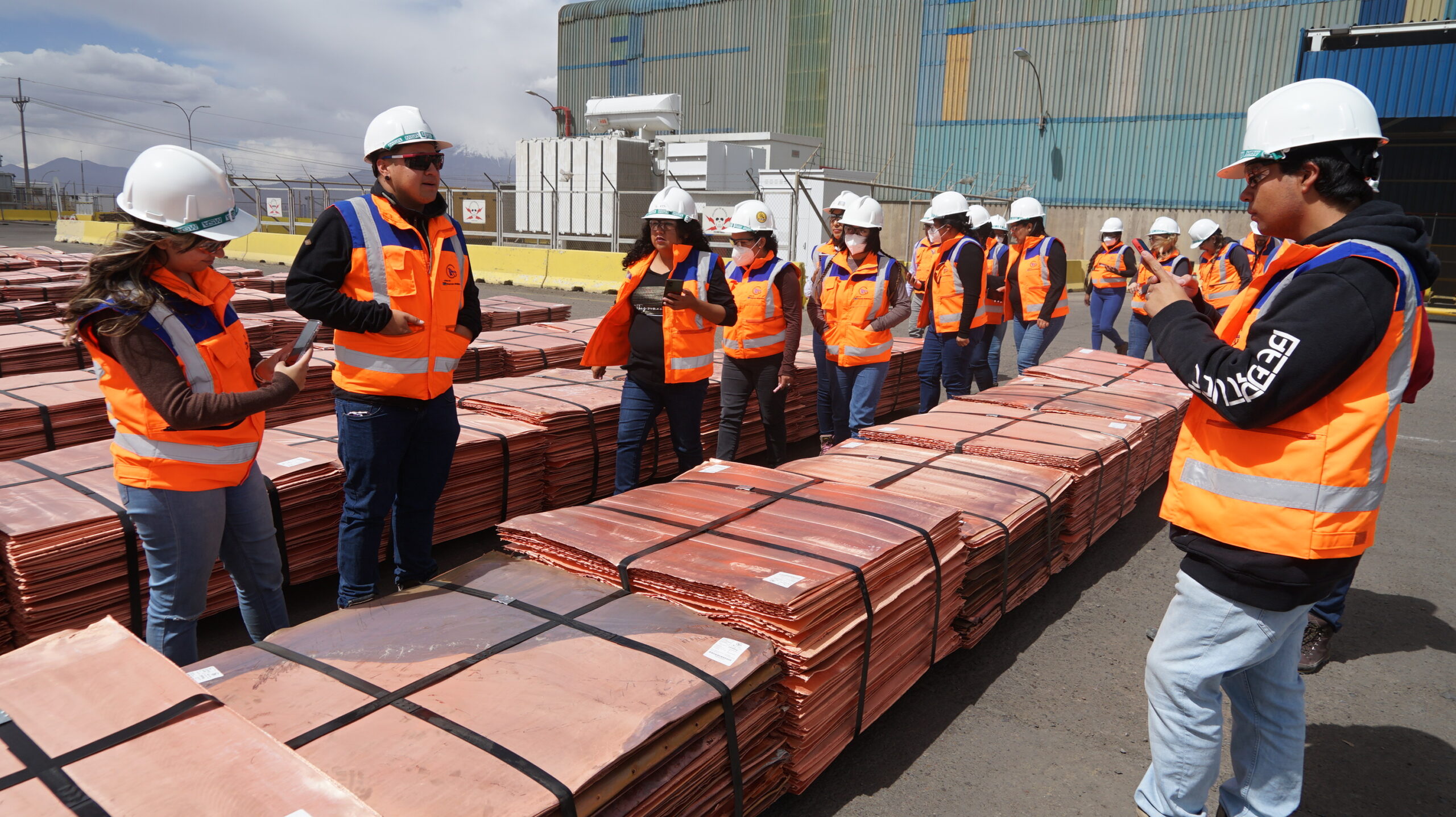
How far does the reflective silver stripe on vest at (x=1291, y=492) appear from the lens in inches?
80.5

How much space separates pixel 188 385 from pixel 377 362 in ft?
2.36

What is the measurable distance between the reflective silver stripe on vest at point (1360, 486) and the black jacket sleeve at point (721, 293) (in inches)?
121

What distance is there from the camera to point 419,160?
337cm

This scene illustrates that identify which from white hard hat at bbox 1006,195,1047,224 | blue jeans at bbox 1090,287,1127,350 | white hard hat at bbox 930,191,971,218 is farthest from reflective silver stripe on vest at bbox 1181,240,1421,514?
blue jeans at bbox 1090,287,1127,350

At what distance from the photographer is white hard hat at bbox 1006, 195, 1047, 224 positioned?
29.0ft

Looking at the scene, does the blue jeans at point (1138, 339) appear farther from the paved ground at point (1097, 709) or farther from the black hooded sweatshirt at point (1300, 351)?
the black hooded sweatshirt at point (1300, 351)

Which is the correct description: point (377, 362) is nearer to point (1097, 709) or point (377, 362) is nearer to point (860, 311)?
point (1097, 709)

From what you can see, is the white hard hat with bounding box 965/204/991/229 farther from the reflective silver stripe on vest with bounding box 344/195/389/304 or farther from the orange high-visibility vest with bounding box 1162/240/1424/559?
the orange high-visibility vest with bounding box 1162/240/1424/559

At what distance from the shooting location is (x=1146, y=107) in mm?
28703

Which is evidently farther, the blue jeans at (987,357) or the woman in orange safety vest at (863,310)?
the blue jeans at (987,357)

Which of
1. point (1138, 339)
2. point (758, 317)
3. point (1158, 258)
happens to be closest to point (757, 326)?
point (758, 317)

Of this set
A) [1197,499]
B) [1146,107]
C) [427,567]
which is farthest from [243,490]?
[1146,107]

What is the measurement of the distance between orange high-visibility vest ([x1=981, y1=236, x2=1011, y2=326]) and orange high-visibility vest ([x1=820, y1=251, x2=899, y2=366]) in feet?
6.46

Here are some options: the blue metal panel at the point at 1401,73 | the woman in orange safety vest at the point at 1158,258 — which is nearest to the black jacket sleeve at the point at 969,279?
the woman in orange safety vest at the point at 1158,258
